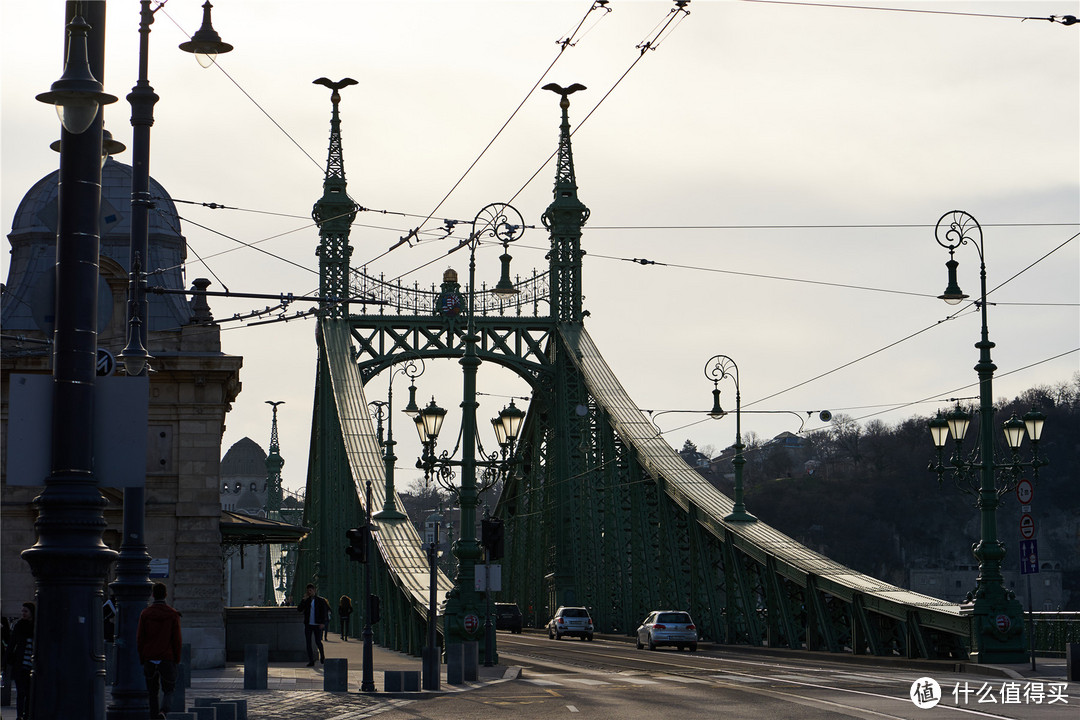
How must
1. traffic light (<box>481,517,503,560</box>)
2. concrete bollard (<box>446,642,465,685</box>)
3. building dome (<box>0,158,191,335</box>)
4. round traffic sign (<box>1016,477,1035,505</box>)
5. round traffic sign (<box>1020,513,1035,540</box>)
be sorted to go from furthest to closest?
building dome (<box>0,158,191,335</box>), traffic light (<box>481,517,503,560</box>), round traffic sign (<box>1016,477,1035,505</box>), round traffic sign (<box>1020,513,1035,540</box>), concrete bollard (<box>446,642,465,685</box>)

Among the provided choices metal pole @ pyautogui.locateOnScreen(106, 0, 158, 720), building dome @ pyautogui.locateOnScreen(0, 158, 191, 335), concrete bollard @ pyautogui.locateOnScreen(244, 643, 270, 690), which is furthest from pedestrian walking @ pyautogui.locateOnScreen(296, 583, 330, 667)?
metal pole @ pyautogui.locateOnScreen(106, 0, 158, 720)

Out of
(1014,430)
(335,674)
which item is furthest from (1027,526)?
(335,674)

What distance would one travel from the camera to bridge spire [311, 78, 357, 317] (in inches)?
2239

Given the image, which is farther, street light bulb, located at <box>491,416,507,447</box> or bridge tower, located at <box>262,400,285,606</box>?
bridge tower, located at <box>262,400,285,606</box>

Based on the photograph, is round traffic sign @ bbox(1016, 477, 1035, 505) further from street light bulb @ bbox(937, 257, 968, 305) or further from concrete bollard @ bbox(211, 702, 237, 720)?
concrete bollard @ bbox(211, 702, 237, 720)

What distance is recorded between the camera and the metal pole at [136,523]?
15.7 metres

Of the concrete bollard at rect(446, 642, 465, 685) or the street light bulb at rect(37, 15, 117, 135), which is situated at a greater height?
the street light bulb at rect(37, 15, 117, 135)

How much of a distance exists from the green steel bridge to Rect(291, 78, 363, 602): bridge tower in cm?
8

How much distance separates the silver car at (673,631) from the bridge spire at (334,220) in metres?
A: 19.3

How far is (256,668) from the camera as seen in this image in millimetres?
24641

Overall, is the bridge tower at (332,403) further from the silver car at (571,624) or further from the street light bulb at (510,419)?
the street light bulb at (510,419)

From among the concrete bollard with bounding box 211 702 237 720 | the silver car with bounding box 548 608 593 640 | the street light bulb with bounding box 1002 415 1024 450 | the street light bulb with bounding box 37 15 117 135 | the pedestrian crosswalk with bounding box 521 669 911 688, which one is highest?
the street light bulb with bounding box 37 15 117 135

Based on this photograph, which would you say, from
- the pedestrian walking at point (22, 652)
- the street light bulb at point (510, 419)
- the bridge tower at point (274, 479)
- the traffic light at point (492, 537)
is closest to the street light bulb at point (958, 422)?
the street light bulb at point (510, 419)

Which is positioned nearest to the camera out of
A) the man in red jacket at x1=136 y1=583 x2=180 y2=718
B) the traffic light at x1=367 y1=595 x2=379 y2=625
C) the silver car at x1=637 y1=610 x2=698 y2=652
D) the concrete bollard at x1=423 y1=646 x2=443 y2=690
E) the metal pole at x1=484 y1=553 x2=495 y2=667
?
the man in red jacket at x1=136 y1=583 x2=180 y2=718
